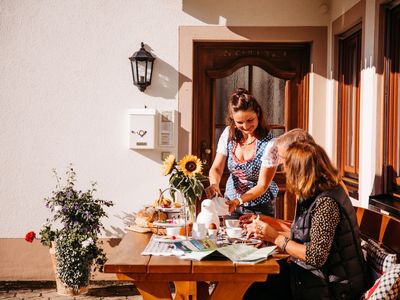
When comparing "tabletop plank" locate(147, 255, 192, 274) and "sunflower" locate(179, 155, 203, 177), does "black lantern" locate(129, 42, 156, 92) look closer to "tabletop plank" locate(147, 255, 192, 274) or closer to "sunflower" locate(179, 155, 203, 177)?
"sunflower" locate(179, 155, 203, 177)

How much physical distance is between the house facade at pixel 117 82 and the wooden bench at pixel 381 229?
5.93 ft

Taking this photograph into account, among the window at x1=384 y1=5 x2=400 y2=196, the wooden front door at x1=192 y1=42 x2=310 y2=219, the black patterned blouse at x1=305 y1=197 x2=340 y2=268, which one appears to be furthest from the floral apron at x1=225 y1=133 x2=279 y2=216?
the wooden front door at x1=192 y1=42 x2=310 y2=219

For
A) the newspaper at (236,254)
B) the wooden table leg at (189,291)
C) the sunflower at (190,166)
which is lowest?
the wooden table leg at (189,291)

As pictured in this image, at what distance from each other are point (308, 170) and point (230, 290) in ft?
2.19

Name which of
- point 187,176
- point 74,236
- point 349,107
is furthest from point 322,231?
point 74,236

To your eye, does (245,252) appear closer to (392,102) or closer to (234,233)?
(234,233)

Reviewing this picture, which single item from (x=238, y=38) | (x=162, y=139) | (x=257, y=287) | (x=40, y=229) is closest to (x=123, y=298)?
(x=40, y=229)

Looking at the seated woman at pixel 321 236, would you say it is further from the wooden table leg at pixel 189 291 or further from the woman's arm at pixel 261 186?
the woman's arm at pixel 261 186

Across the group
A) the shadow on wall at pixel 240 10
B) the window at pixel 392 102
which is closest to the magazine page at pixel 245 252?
the window at pixel 392 102

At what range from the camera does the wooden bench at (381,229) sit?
312 centimetres

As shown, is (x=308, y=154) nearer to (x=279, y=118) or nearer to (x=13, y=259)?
(x=279, y=118)

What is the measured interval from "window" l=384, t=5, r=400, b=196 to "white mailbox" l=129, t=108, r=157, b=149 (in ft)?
6.91

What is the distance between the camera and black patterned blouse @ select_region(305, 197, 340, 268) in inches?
112

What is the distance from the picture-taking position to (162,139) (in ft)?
18.2
